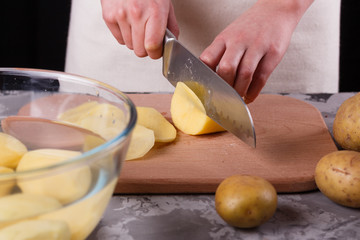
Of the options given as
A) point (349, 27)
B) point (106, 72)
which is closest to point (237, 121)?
point (106, 72)

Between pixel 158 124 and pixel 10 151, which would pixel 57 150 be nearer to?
pixel 10 151

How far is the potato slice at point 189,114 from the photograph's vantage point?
1.17 metres

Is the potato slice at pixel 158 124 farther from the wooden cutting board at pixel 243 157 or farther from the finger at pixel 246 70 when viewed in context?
the finger at pixel 246 70

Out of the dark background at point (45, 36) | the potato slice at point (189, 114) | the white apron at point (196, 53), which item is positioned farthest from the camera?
the dark background at point (45, 36)

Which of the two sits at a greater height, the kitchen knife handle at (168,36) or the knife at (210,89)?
the kitchen knife handle at (168,36)

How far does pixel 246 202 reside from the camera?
32.5 inches

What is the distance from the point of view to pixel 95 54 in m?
1.72

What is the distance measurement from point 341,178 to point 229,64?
1.36 ft

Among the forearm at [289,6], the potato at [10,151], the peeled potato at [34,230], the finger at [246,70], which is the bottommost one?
the peeled potato at [34,230]

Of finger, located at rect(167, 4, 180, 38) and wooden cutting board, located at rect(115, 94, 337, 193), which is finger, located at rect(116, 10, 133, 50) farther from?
wooden cutting board, located at rect(115, 94, 337, 193)

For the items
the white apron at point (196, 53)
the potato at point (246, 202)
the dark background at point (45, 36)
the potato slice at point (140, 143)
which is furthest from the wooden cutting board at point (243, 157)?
the dark background at point (45, 36)

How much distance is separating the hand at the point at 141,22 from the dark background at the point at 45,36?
129 cm

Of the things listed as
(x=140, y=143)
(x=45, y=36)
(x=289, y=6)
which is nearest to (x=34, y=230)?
(x=140, y=143)

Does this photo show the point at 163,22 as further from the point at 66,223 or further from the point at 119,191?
the point at 66,223
